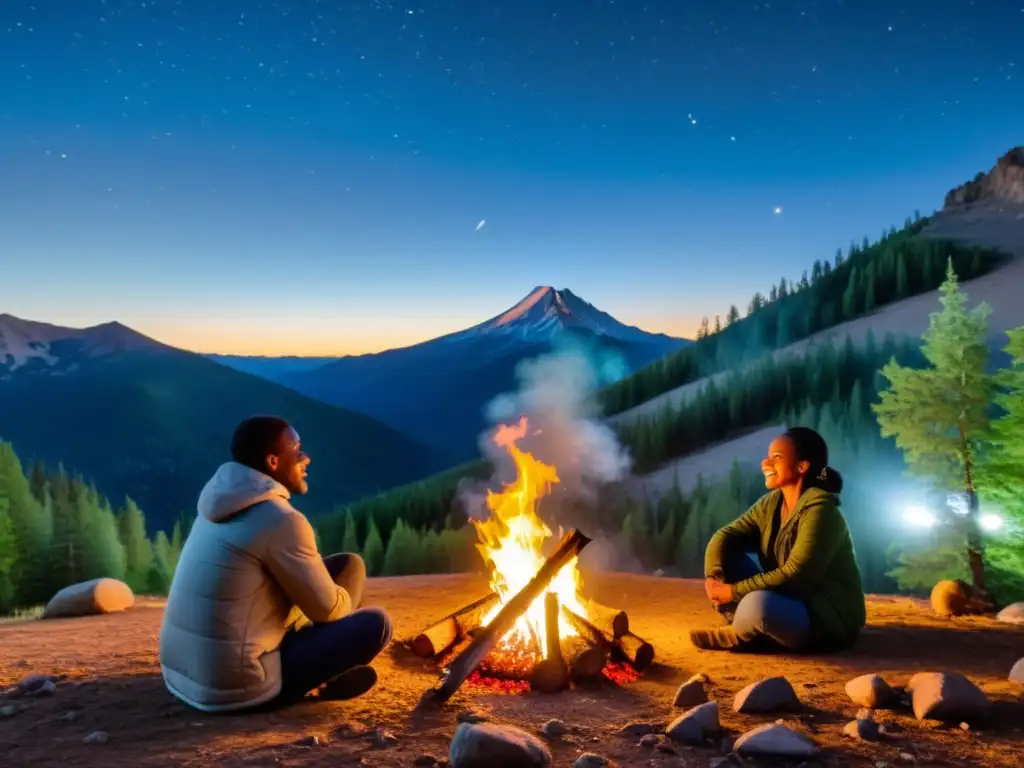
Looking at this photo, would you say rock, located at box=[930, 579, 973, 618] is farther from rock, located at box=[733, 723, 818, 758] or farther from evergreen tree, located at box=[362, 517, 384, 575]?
evergreen tree, located at box=[362, 517, 384, 575]

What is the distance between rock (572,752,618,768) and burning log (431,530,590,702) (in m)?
1.35

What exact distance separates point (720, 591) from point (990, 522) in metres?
5.35

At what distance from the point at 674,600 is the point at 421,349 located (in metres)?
109

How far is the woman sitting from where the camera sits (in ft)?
21.0

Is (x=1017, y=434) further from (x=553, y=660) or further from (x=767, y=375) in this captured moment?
(x=767, y=375)

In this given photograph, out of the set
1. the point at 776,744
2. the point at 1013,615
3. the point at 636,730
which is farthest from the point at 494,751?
the point at 1013,615

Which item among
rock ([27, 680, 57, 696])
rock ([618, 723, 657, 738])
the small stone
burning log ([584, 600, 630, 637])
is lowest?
rock ([618, 723, 657, 738])

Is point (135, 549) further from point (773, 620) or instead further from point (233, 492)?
point (773, 620)

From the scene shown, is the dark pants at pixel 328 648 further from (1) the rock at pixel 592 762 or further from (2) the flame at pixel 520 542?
(2) the flame at pixel 520 542

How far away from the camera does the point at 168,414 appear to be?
11581 centimetres

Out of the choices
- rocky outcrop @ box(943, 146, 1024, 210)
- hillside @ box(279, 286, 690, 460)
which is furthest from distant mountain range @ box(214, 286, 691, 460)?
rocky outcrop @ box(943, 146, 1024, 210)

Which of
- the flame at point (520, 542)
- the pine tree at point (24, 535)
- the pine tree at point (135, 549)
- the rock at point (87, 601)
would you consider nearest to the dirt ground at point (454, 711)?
the flame at point (520, 542)

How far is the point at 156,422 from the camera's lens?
114188 millimetres

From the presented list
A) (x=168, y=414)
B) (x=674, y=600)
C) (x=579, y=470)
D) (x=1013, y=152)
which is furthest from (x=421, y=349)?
(x=674, y=600)
